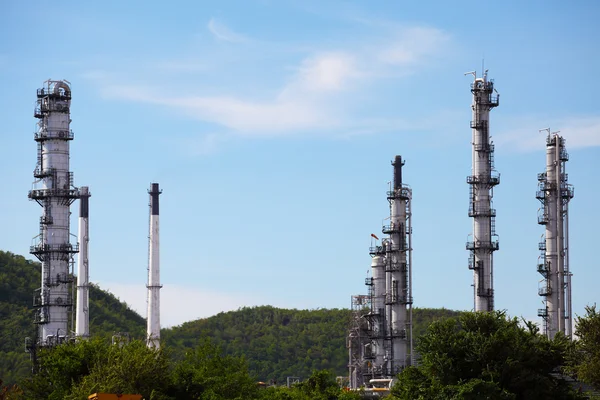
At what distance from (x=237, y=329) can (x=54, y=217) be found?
106 m

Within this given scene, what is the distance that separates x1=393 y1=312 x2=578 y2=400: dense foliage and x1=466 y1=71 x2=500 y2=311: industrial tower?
23.2 meters

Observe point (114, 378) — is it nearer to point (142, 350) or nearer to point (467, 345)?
point (142, 350)

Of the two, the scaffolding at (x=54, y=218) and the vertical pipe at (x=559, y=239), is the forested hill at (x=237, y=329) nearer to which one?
the scaffolding at (x=54, y=218)

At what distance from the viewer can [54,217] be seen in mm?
81438

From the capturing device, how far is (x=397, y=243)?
9294 cm

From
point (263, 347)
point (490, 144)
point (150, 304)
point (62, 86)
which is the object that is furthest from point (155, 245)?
point (263, 347)

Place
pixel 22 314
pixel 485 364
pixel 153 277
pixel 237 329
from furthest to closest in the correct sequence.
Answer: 1. pixel 237 329
2. pixel 22 314
3. pixel 153 277
4. pixel 485 364

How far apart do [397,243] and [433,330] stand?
1391 inches

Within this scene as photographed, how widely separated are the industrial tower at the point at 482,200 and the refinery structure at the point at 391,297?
32.0 feet

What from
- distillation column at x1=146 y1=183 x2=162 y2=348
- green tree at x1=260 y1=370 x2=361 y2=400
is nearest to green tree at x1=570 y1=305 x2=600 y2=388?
green tree at x1=260 y1=370 x2=361 y2=400

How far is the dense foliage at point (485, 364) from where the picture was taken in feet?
180

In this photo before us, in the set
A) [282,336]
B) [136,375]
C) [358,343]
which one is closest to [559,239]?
[358,343]

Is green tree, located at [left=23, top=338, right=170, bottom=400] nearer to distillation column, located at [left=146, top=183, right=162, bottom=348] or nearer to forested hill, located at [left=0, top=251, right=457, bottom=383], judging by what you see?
distillation column, located at [left=146, top=183, right=162, bottom=348]

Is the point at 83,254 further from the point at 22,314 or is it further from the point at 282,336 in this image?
the point at 282,336
